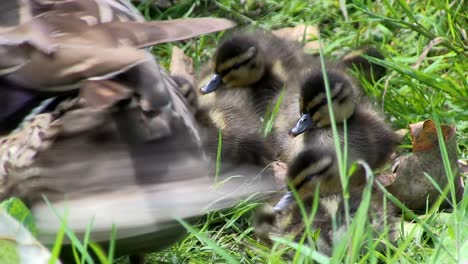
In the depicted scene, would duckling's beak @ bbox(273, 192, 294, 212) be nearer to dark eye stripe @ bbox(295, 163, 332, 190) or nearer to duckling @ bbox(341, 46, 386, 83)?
dark eye stripe @ bbox(295, 163, 332, 190)

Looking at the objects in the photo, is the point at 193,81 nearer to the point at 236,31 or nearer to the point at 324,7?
the point at 236,31

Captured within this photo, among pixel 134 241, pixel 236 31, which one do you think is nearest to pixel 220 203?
pixel 134 241

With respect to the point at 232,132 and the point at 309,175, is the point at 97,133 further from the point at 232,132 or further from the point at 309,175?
the point at 232,132

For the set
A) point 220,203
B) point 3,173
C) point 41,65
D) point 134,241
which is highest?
point 41,65

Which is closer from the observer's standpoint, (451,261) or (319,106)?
(451,261)

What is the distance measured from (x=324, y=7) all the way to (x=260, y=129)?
913mm

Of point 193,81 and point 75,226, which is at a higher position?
point 75,226

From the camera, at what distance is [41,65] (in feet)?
7.16

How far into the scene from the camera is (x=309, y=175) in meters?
3.06

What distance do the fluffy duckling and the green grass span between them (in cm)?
25

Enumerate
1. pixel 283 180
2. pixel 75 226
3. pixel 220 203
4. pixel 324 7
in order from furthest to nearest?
pixel 324 7 → pixel 283 180 → pixel 220 203 → pixel 75 226

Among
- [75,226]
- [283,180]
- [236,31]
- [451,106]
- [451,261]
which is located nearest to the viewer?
[75,226]

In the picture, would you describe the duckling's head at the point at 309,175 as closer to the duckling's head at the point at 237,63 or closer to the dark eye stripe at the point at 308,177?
the dark eye stripe at the point at 308,177

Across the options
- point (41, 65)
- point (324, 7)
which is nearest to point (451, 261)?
point (41, 65)
